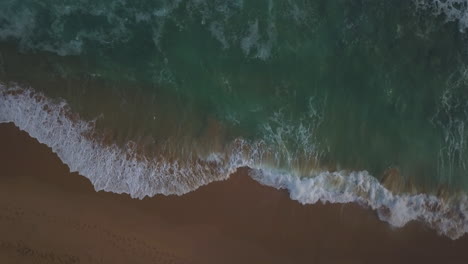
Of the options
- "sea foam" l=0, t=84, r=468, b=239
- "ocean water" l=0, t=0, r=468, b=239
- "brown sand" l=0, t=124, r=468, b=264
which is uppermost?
"ocean water" l=0, t=0, r=468, b=239

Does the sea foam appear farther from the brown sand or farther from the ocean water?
the brown sand

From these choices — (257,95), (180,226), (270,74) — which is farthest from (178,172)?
(270,74)

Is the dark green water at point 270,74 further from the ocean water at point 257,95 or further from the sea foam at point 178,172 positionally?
the sea foam at point 178,172

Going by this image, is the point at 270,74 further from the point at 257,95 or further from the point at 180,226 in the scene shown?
the point at 180,226

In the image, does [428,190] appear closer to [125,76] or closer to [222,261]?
[222,261]

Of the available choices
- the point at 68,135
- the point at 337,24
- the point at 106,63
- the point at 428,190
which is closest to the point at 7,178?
the point at 68,135

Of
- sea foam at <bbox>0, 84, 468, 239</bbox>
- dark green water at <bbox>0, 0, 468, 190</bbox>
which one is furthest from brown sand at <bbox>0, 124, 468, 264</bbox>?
dark green water at <bbox>0, 0, 468, 190</bbox>

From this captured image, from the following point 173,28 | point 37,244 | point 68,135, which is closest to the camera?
point 37,244

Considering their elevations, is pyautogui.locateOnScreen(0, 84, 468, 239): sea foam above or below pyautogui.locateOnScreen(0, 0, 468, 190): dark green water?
below
